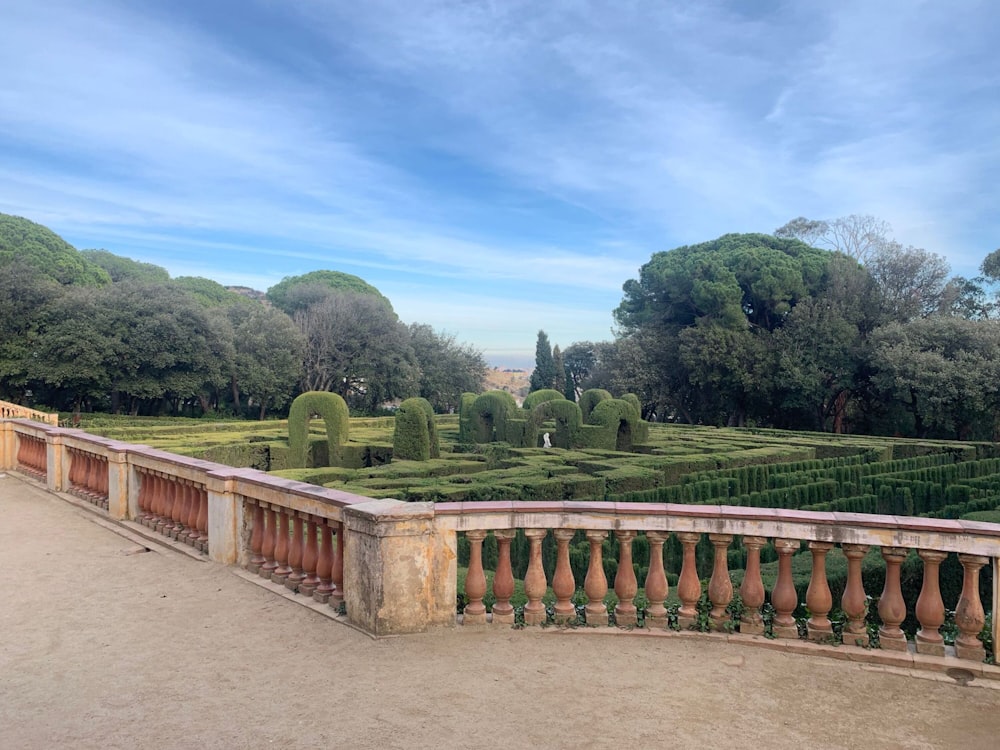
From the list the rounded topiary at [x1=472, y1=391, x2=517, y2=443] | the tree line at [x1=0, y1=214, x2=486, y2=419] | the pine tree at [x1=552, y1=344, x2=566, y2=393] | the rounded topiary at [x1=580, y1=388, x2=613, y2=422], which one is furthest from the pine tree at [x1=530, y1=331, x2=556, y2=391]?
the rounded topiary at [x1=472, y1=391, x2=517, y2=443]

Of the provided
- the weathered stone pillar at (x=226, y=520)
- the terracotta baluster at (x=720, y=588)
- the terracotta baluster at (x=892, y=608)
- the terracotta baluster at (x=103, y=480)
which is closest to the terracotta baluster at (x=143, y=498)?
the terracotta baluster at (x=103, y=480)

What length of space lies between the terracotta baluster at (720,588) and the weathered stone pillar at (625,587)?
1.81 ft

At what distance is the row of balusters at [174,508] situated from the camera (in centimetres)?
713

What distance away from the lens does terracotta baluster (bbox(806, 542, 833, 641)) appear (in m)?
4.59

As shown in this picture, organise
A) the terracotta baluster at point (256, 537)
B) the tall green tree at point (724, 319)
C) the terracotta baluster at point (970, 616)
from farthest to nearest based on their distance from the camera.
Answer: the tall green tree at point (724, 319), the terracotta baluster at point (256, 537), the terracotta baluster at point (970, 616)

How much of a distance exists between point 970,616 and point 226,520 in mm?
6024

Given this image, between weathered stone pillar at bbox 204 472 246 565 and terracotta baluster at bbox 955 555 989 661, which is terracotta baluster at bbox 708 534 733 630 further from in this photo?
weathered stone pillar at bbox 204 472 246 565

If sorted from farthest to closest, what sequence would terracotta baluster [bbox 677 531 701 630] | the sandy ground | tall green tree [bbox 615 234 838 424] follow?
tall green tree [bbox 615 234 838 424] → terracotta baluster [bbox 677 531 701 630] → the sandy ground

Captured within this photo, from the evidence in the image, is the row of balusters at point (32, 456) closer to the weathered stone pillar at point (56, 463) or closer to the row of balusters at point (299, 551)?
the weathered stone pillar at point (56, 463)

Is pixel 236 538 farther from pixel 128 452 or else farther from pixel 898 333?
pixel 898 333


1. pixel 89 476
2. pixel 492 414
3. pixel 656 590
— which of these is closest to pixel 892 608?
pixel 656 590

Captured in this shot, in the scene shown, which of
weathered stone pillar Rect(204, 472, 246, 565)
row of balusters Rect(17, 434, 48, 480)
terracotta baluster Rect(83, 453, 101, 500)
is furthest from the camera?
row of balusters Rect(17, 434, 48, 480)

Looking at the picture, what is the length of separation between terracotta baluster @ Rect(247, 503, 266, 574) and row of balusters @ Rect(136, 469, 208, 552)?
0.80 metres

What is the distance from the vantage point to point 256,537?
6.40 m
